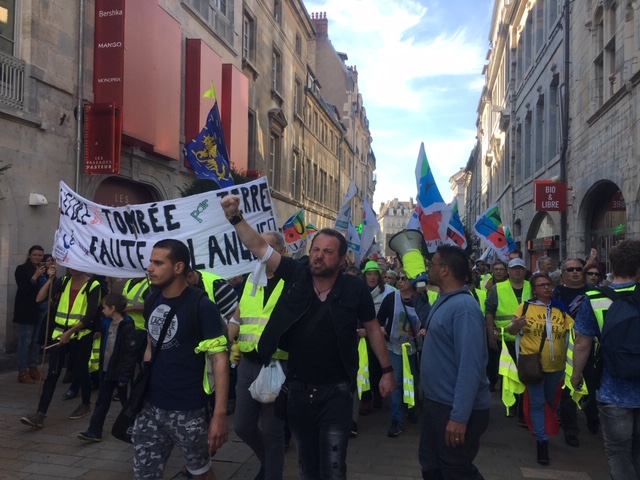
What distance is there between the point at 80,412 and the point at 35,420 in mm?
651

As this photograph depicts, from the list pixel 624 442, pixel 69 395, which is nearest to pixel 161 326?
pixel 624 442

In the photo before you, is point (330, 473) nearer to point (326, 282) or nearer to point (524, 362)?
point (326, 282)

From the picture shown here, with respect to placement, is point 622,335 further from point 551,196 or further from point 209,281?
point 551,196

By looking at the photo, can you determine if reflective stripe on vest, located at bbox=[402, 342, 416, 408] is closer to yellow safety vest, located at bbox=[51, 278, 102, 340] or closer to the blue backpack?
the blue backpack

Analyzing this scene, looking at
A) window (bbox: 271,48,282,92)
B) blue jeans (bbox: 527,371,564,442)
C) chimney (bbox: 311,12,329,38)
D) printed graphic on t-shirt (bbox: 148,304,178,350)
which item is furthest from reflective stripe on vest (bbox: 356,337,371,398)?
chimney (bbox: 311,12,329,38)

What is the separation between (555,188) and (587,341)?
13319 millimetres

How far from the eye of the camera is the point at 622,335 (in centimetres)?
345

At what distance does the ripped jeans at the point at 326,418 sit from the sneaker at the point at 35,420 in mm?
3561

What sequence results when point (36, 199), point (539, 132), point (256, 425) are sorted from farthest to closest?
point (539, 132), point (36, 199), point (256, 425)

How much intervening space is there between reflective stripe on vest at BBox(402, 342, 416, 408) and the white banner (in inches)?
75.0

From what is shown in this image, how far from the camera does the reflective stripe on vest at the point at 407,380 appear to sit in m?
6.12

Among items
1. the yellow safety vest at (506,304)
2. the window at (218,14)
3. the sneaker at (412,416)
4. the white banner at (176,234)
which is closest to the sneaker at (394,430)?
the sneaker at (412,416)

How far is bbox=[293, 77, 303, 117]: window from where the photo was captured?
2788cm

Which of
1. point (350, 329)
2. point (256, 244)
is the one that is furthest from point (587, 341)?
point (256, 244)
